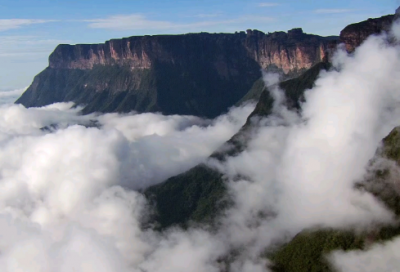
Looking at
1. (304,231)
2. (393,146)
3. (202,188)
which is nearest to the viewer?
(393,146)

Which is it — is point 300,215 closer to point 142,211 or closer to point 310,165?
point 310,165

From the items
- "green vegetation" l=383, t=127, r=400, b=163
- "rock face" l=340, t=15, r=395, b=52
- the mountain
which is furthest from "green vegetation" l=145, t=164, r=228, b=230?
"rock face" l=340, t=15, r=395, b=52

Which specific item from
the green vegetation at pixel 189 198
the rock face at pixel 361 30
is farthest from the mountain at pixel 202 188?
the rock face at pixel 361 30

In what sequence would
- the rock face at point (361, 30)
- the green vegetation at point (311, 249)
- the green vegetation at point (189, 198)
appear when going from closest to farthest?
the green vegetation at point (311, 249) < the green vegetation at point (189, 198) < the rock face at point (361, 30)

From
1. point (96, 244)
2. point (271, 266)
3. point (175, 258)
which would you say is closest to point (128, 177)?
point (96, 244)

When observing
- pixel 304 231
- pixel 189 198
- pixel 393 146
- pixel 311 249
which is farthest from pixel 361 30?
pixel 311 249

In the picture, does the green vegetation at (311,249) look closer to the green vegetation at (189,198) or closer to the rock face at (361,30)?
the green vegetation at (189,198)

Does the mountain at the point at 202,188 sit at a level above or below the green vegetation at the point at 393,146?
below

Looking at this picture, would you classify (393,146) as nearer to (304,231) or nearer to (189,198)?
(304,231)
